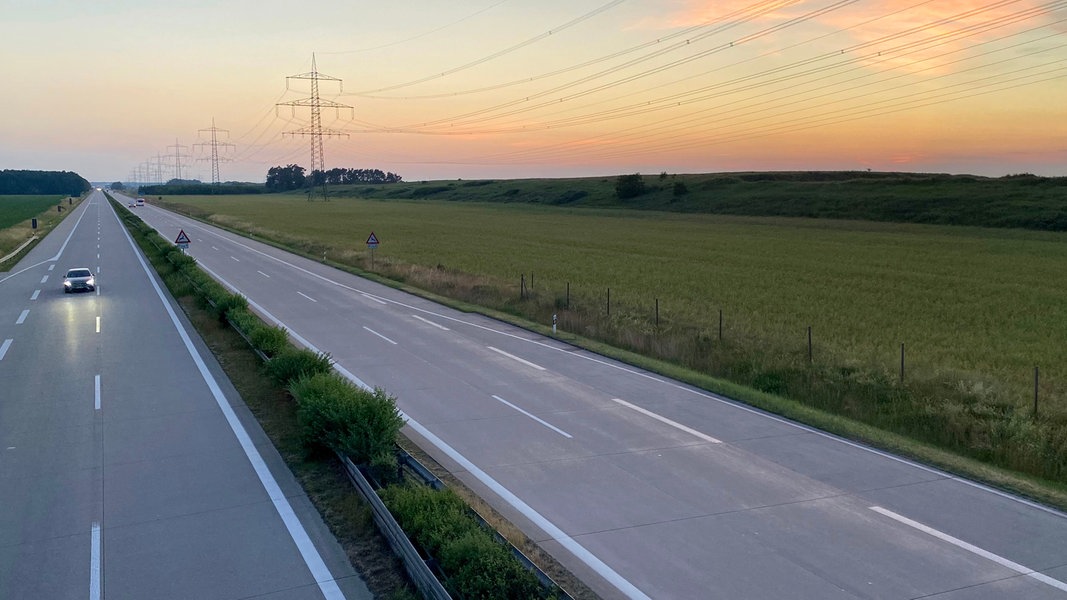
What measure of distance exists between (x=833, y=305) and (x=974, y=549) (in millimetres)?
21937

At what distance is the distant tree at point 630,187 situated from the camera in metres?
128

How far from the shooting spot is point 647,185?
13375 centimetres

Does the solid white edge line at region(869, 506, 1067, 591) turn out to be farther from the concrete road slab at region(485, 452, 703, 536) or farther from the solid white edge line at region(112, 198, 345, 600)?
the solid white edge line at region(112, 198, 345, 600)

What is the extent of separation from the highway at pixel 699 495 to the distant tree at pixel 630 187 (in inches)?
4364

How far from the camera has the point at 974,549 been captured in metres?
9.39

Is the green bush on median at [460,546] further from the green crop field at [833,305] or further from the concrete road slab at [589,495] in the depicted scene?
the green crop field at [833,305]

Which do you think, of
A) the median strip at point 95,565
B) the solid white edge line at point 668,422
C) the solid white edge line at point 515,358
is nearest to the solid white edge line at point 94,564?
the median strip at point 95,565

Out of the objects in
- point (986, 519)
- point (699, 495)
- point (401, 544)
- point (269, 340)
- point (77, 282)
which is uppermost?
point (77, 282)

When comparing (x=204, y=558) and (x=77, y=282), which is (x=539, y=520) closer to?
(x=204, y=558)

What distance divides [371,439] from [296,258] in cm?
4223

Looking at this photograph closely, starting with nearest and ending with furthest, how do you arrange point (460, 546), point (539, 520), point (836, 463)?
point (460, 546) < point (539, 520) < point (836, 463)

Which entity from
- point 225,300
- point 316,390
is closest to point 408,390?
point 316,390

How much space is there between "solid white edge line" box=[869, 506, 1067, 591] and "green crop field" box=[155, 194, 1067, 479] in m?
4.26

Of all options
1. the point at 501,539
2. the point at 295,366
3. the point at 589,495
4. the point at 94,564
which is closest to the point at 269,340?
the point at 295,366
